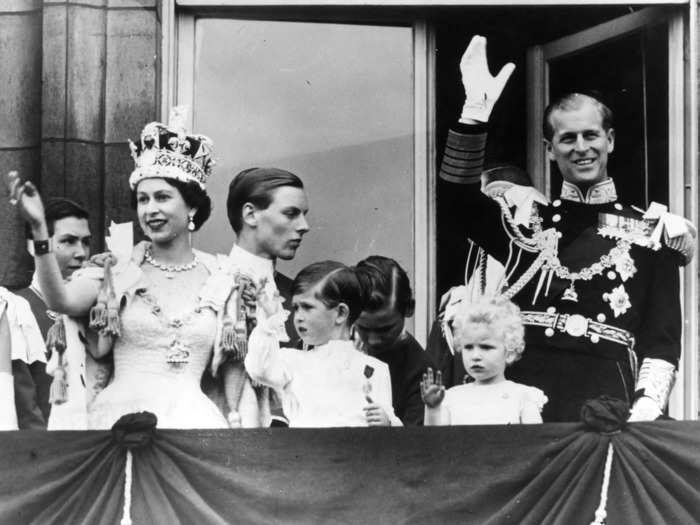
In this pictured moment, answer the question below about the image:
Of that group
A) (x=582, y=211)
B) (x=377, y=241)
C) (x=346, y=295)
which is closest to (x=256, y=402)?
(x=346, y=295)

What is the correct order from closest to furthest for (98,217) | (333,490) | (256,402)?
1. (333,490)
2. (256,402)
3. (98,217)

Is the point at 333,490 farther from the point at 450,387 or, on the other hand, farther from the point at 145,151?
the point at 145,151

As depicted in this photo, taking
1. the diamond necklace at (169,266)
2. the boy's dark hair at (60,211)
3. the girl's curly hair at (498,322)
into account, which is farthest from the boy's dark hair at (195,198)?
the girl's curly hair at (498,322)

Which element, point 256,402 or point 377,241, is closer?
point 256,402

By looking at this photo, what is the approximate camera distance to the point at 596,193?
665 centimetres

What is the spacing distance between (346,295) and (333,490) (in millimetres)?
885

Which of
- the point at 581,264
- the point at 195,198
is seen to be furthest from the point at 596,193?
the point at 195,198

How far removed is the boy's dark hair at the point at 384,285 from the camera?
21.8 feet

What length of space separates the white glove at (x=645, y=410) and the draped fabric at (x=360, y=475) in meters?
0.41

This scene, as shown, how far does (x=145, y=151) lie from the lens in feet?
21.2

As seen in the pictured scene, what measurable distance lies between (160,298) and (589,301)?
1611 millimetres

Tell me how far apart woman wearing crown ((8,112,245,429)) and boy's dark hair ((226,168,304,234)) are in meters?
0.25

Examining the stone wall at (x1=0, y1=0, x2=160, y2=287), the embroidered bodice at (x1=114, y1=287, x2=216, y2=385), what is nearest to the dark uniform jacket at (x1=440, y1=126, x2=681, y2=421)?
the embroidered bodice at (x1=114, y1=287, x2=216, y2=385)

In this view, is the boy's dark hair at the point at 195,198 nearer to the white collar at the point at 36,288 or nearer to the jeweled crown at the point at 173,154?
the jeweled crown at the point at 173,154
